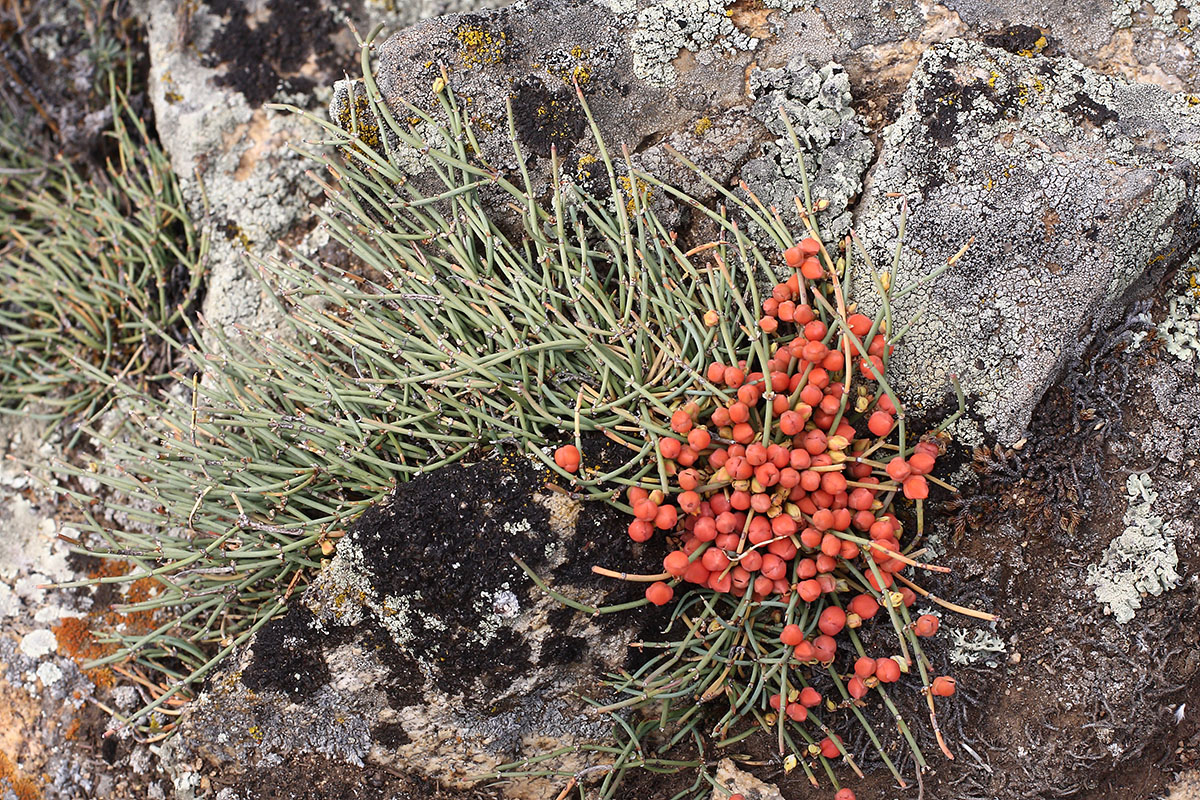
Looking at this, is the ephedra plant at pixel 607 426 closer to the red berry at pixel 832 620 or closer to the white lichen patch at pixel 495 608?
the red berry at pixel 832 620

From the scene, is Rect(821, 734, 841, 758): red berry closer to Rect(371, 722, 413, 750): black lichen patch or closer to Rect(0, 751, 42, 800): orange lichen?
Rect(371, 722, 413, 750): black lichen patch

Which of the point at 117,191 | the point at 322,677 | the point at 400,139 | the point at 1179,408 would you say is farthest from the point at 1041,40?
the point at 117,191

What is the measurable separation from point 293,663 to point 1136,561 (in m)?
2.81

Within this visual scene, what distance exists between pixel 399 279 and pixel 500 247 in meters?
0.41

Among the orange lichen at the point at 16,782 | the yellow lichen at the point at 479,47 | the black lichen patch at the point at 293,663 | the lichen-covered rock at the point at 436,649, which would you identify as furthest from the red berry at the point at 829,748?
the orange lichen at the point at 16,782

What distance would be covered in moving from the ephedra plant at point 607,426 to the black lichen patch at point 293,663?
183 millimetres

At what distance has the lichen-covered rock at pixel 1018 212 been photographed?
2.65 meters

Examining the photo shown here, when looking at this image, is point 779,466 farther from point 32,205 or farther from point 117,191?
point 32,205

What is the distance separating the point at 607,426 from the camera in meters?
2.77

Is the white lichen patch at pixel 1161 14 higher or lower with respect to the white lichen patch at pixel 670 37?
higher

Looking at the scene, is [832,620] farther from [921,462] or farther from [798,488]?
[921,462]

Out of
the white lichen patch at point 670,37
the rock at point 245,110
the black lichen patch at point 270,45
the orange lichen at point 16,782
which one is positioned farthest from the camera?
the black lichen patch at point 270,45

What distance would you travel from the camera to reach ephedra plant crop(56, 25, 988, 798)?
258 cm

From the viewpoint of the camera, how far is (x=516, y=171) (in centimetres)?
313
